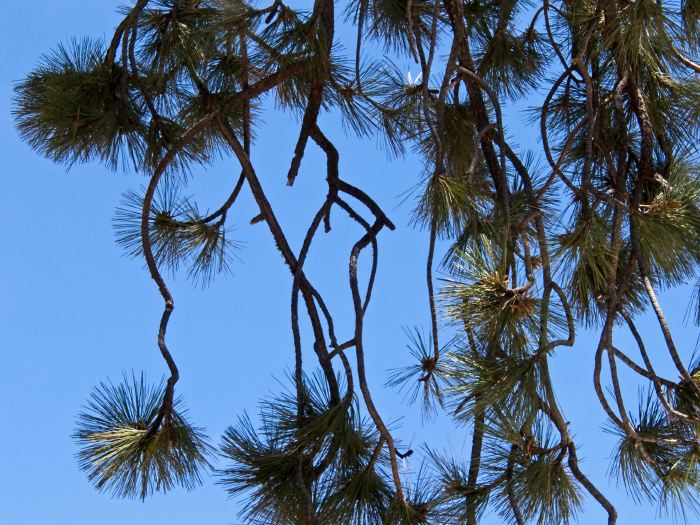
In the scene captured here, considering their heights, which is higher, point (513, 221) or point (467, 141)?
point (467, 141)

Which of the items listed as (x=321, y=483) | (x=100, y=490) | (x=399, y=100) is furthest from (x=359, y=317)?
(x=399, y=100)

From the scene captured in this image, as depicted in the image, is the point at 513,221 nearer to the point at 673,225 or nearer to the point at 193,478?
the point at 673,225

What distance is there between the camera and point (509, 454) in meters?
1.83

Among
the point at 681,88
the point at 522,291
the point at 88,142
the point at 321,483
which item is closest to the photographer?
the point at 522,291

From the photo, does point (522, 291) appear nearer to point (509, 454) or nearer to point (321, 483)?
point (509, 454)

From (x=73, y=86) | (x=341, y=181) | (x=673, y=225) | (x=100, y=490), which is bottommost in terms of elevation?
(x=100, y=490)

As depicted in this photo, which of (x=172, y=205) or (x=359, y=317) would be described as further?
(x=172, y=205)

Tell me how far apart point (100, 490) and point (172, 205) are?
2.43 feet

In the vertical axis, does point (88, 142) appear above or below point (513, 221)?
above

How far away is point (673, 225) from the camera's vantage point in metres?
1.84

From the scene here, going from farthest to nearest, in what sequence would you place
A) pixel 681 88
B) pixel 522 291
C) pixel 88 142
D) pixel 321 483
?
pixel 88 142
pixel 681 88
pixel 321 483
pixel 522 291

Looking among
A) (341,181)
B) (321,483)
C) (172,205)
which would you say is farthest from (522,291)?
(172,205)

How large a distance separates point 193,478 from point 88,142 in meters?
0.80

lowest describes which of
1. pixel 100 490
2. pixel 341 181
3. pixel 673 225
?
pixel 100 490
